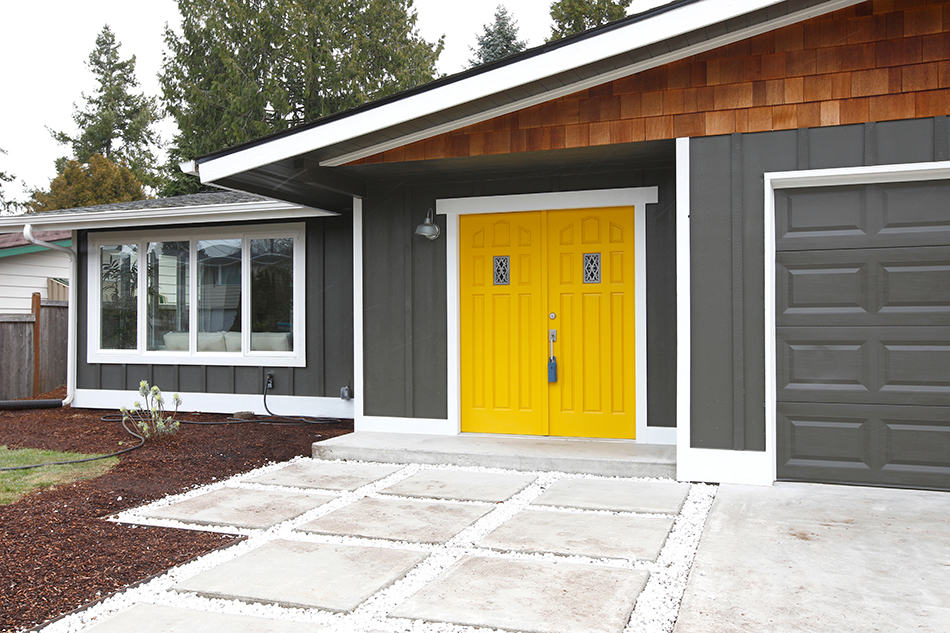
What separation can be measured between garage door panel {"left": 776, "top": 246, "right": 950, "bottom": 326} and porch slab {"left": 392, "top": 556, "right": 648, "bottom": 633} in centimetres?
244

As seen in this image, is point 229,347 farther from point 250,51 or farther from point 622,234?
point 250,51

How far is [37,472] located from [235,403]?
2948mm

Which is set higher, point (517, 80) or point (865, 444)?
point (517, 80)

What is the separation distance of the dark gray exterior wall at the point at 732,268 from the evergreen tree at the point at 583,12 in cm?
1863

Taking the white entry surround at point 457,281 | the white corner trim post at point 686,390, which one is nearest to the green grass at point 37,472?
the white entry surround at point 457,281

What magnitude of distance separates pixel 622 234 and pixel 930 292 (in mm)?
2240

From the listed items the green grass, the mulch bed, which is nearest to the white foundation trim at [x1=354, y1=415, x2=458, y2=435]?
the mulch bed

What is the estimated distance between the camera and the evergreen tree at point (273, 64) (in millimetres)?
21062

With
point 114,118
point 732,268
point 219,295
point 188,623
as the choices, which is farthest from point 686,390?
point 114,118

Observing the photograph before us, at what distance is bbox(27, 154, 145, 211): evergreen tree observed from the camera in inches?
928

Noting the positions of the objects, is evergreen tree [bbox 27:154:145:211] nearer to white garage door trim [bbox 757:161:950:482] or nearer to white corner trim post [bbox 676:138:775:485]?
white corner trim post [bbox 676:138:775:485]

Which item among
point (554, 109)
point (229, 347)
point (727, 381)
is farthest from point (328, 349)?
point (727, 381)

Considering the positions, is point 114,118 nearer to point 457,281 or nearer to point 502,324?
point 457,281

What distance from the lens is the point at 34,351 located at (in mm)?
10078
